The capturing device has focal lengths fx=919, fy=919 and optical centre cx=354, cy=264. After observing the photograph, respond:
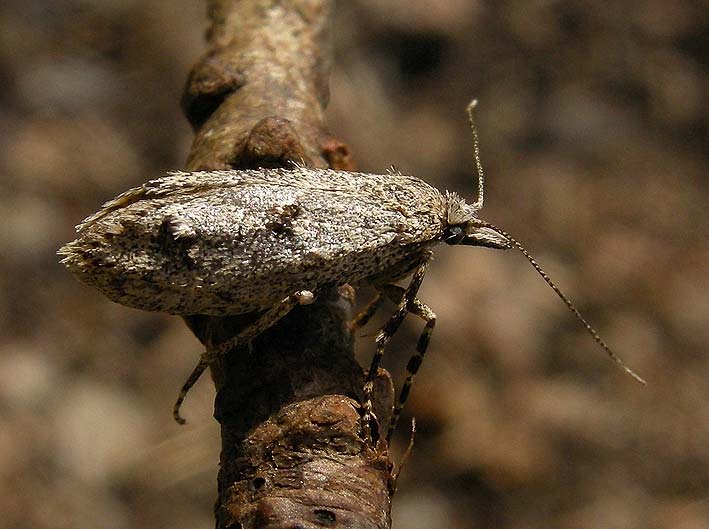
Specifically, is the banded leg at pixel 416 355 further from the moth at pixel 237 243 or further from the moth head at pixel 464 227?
the moth head at pixel 464 227

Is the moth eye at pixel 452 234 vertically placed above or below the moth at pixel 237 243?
below

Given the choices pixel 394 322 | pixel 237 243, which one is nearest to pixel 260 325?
pixel 237 243

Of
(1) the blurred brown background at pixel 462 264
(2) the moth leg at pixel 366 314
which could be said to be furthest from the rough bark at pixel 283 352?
(1) the blurred brown background at pixel 462 264

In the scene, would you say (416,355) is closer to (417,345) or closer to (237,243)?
(417,345)

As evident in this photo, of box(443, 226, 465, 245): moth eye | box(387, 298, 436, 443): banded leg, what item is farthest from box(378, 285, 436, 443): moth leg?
box(443, 226, 465, 245): moth eye

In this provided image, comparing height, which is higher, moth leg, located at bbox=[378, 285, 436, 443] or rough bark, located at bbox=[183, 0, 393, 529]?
rough bark, located at bbox=[183, 0, 393, 529]

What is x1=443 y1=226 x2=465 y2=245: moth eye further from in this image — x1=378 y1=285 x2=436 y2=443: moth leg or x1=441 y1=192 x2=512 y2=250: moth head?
x1=378 y1=285 x2=436 y2=443: moth leg
